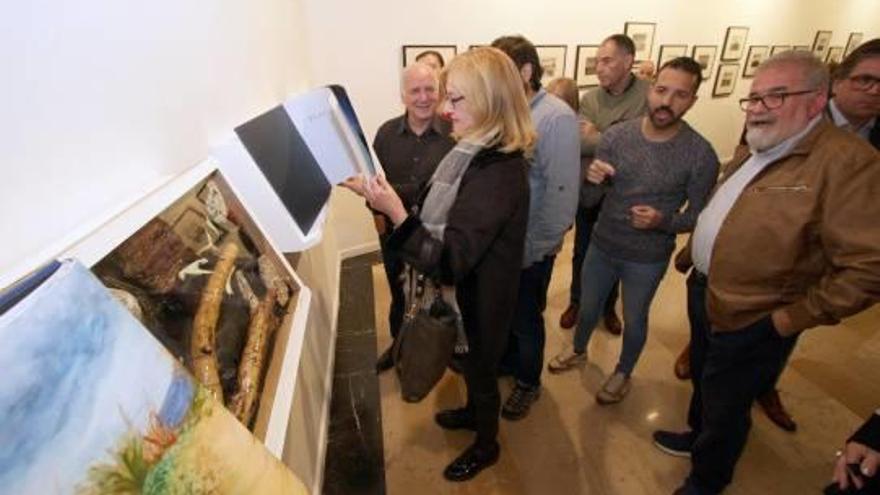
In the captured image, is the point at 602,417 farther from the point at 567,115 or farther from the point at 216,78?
the point at 216,78

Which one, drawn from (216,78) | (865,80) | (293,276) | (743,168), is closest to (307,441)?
(293,276)

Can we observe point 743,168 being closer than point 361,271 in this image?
Yes

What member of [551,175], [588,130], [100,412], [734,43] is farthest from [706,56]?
[100,412]

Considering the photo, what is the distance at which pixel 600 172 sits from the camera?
70.6 inches

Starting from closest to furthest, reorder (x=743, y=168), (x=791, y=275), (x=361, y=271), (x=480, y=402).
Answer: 1. (x=791, y=275)
2. (x=743, y=168)
3. (x=480, y=402)
4. (x=361, y=271)

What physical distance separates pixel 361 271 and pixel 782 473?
2626 mm

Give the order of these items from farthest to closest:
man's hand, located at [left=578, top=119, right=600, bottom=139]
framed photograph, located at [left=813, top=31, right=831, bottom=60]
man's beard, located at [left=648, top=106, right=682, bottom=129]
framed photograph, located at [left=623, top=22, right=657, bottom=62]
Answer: framed photograph, located at [left=813, top=31, right=831, bottom=60], framed photograph, located at [left=623, top=22, right=657, bottom=62], man's hand, located at [left=578, top=119, right=600, bottom=139], man's beard, located at [left=648, top=106, right=682, bottom=129]

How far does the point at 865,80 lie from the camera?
164 centimetres

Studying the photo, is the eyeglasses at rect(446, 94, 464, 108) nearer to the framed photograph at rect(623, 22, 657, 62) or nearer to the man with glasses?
the man with glasses

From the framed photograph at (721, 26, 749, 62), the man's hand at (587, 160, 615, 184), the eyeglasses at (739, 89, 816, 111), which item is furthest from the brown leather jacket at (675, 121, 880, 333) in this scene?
the framed photograph at (721, 26, 749, 62)

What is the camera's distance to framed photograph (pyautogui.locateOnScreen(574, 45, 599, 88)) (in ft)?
13.3

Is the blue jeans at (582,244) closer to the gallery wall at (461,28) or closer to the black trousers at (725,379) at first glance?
the black trousers at (725,379)

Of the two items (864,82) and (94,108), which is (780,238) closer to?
(864,82)

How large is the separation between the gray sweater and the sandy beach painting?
164 centimetres
